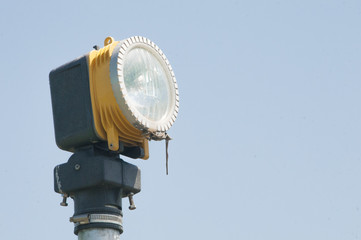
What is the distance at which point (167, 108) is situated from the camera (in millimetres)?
8148

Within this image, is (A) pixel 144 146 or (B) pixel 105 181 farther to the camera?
(A) pixel 144 146

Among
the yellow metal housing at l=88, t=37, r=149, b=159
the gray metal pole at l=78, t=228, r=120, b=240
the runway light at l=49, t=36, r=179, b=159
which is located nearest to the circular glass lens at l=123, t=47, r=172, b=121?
the runway light at l=49, t=36, r=179, b=159

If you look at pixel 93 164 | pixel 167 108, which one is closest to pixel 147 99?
pixel 167 108

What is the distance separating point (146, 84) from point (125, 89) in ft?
1.37

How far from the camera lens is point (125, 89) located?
761 cm

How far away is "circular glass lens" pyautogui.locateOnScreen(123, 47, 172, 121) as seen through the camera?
7812 mm

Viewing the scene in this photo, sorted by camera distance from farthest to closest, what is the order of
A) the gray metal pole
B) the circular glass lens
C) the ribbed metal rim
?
the circular glass lens
the ribbed metal rim
the gray metal pole

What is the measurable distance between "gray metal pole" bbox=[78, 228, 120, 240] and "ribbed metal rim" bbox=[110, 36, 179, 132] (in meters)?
0.90

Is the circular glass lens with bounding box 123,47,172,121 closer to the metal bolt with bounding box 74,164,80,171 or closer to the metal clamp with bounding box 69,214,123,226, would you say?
the metal bolt with bounding box 74,164,80,171

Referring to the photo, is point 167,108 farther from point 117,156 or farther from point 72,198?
point 72,198

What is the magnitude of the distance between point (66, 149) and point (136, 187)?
0.69m

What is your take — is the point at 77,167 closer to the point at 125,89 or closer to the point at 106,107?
the point at 106,107

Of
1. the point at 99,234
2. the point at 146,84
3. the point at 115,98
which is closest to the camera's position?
the point at 99,234

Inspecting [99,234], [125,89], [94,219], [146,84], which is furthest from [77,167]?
[146,84]
